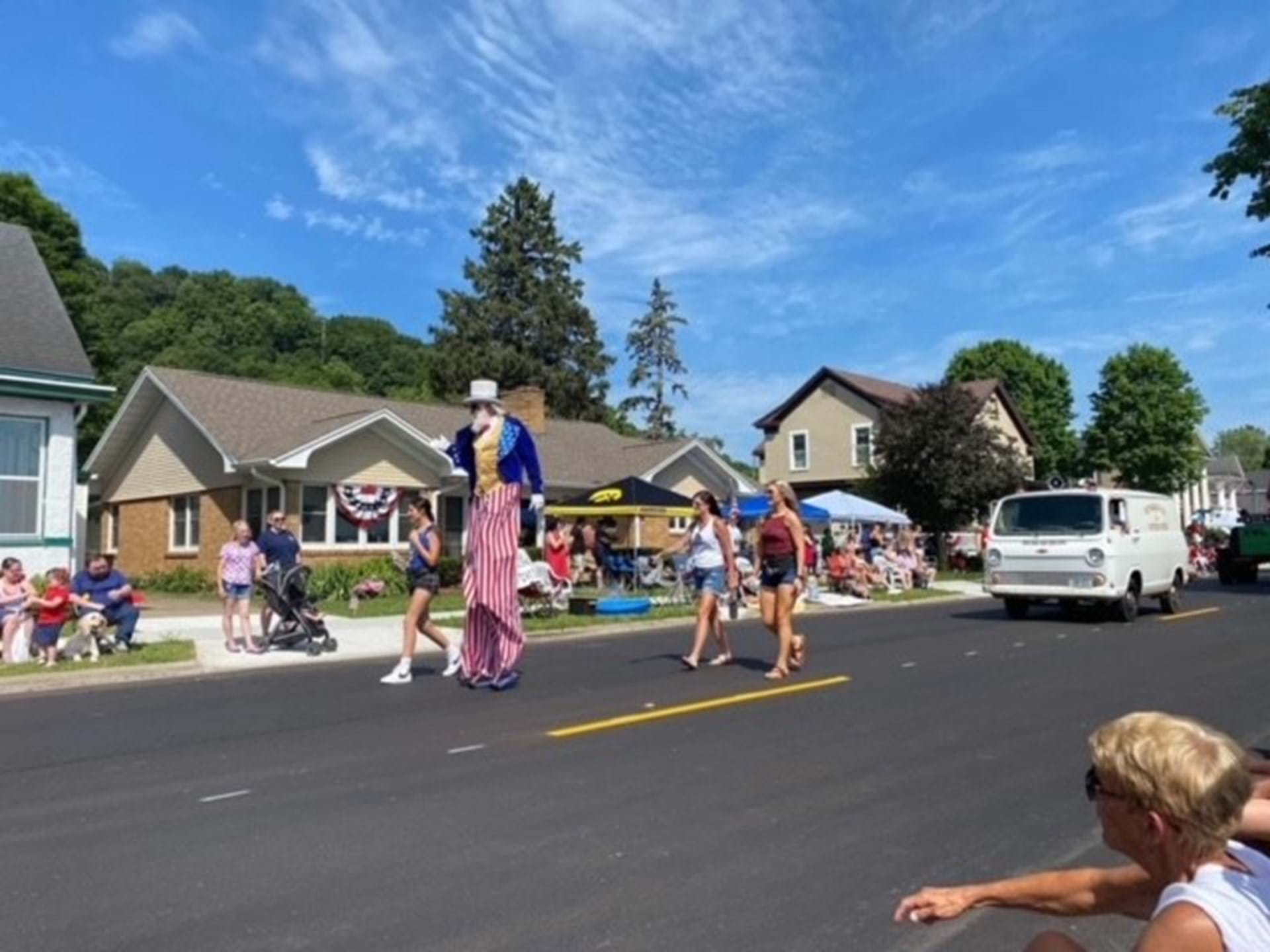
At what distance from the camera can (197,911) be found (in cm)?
433

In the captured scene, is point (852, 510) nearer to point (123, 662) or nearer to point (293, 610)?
point (293, 610)

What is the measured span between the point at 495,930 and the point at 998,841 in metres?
2.63

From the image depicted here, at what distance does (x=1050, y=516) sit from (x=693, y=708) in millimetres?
11022

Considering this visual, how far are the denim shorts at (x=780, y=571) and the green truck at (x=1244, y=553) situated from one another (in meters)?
25.3

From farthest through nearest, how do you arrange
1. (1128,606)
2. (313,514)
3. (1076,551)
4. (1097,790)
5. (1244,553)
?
(1244,553), (313,514), (1128,606), (1076,551), (1097,790)

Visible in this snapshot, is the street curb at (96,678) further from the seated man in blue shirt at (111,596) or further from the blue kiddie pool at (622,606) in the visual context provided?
the blue kiddie pool at (622,606)

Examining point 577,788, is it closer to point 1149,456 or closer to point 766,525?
point 766,525

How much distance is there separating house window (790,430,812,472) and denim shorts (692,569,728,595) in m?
42.1

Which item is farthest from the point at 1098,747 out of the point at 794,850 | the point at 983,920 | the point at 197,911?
the point at 197,911

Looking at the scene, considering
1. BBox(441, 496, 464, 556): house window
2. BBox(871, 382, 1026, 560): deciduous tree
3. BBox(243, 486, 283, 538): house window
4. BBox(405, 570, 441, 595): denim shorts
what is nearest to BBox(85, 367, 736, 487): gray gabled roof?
BBox(243, 486, 283, 538): house window

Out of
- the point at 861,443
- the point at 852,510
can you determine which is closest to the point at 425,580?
the point at 852,510

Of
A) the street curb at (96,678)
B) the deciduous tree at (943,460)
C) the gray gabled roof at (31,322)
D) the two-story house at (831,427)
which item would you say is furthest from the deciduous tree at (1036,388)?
the street curb at (96,678)

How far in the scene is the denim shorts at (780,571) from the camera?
10.7 m

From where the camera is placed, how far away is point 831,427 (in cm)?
5219
